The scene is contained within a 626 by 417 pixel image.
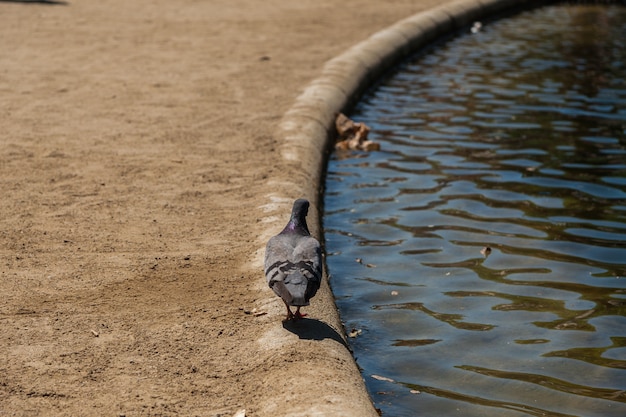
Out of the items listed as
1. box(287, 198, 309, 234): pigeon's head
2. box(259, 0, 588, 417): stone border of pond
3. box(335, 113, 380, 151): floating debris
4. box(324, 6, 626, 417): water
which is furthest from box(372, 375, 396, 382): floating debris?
box(335, 113, 380, 151): floating debris

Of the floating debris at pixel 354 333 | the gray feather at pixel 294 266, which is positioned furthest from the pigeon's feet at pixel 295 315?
the floating debris at pixel 354 333

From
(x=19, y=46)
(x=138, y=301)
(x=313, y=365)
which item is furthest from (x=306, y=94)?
(x=313, y=365)

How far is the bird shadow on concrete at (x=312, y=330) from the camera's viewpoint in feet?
16.4

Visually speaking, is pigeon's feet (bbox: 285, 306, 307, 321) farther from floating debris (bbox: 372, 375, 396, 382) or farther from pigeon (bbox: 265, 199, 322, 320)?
floating debris (bbox: 372, 375, 396, 382)

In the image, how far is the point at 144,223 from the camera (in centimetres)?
662

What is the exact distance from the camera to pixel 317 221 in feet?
23.1

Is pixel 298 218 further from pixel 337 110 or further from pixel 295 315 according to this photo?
pixel 337 110

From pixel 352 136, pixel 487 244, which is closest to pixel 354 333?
pixel 487 244

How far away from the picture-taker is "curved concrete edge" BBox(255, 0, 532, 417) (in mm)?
4418

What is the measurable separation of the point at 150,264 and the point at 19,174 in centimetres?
215

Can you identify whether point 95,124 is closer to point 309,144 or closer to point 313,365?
point 309,144

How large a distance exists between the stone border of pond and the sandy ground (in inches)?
3.9

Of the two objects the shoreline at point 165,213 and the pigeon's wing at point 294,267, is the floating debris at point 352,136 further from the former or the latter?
the pigeon's wing at point 294,267

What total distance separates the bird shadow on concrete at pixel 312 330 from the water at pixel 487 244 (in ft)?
1.05
